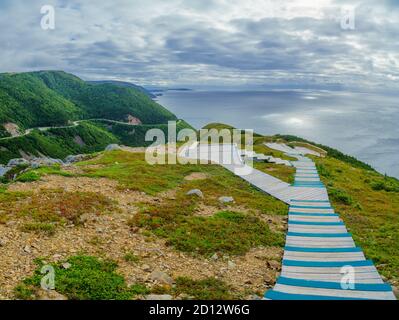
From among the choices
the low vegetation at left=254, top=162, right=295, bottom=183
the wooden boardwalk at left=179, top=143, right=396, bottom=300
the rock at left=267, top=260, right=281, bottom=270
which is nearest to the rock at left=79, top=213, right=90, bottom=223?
the rock at left=267, top=260, right=281, bottom=270

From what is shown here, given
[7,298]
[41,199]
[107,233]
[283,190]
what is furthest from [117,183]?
[7,298]

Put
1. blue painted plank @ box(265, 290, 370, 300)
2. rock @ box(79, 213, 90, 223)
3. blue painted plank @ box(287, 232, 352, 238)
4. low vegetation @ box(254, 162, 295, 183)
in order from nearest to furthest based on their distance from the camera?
blue painted plank @ box(265, 290, 370, 300) → rock @ box(79, 213, 90, 223) → blue painted plank @ box(287, 232, 352, 238) → low vegetation @ box(254, 162, 295, 183)

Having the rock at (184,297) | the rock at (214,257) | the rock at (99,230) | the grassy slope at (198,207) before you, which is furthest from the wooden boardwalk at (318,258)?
the rock at (99,230)

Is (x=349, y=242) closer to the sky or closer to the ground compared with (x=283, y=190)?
closer to the ground

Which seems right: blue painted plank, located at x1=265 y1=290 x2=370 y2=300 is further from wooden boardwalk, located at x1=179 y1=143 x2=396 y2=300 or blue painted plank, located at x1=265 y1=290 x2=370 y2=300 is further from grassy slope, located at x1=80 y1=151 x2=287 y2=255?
grassy slope, located at x1=80 y1=151 x2=287 y2=255
